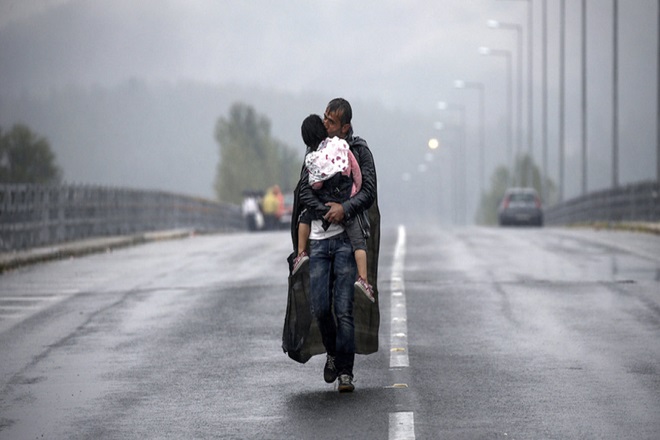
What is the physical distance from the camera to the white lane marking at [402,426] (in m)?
7.47

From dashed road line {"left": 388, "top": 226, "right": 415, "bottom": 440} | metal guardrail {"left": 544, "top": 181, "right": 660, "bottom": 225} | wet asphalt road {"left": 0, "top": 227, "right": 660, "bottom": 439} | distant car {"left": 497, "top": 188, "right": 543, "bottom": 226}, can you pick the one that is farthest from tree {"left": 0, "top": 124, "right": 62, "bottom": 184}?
wet asphalt road {"left": 0, "top": 227, "right": 660, "bottom": 439}

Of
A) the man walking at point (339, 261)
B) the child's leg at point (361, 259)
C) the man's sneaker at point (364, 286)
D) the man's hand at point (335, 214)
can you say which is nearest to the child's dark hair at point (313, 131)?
the man walking at point (339, 261)

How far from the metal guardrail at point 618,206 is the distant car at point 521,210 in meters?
1.49

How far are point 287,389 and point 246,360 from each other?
4.71 ft

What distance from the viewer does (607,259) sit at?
21219mm

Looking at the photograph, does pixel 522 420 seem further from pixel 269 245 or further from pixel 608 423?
pixel 269 245

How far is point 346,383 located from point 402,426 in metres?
1.20

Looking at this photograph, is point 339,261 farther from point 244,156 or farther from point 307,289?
point 244,156

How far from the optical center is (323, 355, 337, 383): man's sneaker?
9.05 metres

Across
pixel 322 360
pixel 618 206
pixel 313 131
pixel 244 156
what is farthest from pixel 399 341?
pixel 244 156

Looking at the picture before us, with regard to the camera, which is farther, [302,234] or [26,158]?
[26,158]

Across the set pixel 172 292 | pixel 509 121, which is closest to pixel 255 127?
pixel 509 121

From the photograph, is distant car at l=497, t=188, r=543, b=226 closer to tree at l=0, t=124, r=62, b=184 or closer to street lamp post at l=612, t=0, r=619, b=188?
street lamp post at l=612, t=0, r=619, b=188

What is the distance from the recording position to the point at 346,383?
8.93 meters
